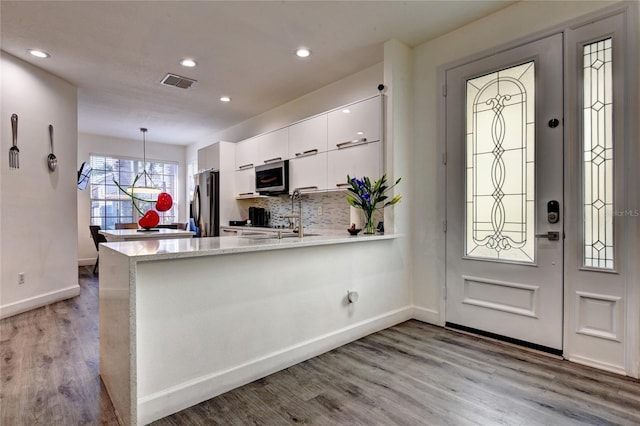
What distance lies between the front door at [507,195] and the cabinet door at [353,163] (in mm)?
682

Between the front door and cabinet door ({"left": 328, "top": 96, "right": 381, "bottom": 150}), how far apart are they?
681 mm

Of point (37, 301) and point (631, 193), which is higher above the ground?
point (631, 193)

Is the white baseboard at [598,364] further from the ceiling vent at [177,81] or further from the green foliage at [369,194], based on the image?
the ceiling vent at [177,81]

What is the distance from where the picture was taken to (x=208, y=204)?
18.2ft

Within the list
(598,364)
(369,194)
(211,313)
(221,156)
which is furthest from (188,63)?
(598,364)

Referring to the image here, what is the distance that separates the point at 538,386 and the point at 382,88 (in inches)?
105

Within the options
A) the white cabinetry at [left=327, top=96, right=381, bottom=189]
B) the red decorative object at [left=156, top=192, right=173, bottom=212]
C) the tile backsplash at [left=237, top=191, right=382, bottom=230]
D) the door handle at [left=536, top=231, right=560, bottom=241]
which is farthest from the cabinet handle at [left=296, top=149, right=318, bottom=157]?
the door handle at [left=536, top=231, right=560, bottom=241]

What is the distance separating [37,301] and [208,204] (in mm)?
2501

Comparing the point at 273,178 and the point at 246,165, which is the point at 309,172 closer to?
the point at 273,178

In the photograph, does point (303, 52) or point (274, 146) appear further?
point (274, 146)

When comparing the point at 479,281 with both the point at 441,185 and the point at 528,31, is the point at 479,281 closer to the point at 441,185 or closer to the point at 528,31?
the point at 441,185

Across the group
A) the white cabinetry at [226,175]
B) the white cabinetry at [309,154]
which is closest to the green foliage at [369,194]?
the white cabinetry at [309,154]

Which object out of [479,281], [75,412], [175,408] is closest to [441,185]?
[479,281]

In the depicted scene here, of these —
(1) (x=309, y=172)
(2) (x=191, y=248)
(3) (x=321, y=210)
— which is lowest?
(2) (x=191, y=248)
